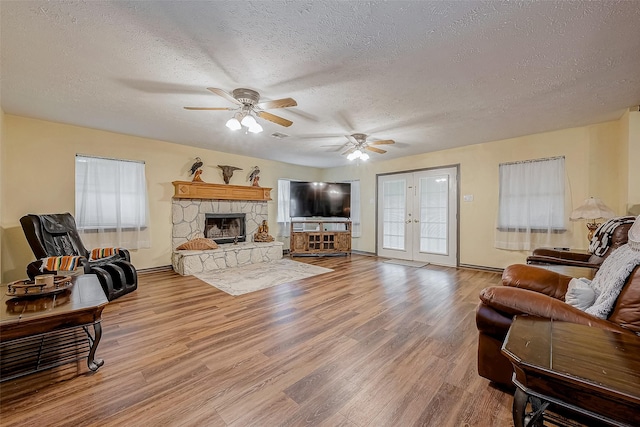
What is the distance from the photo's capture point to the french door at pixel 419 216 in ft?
17.4

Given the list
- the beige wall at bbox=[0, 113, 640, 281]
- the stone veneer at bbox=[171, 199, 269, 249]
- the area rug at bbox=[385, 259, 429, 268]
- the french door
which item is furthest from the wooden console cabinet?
the beige wall at bbox=[0, 113, 640, 281]

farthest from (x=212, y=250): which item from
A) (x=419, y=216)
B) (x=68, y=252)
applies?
(x=419, y=216)

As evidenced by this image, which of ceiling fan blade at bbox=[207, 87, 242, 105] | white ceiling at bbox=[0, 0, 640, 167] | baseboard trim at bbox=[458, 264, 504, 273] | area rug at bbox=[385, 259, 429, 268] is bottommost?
area rug at bbox=[385, 259, 429, 268]

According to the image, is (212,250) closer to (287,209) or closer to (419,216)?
(287,209)

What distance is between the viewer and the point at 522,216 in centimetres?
437

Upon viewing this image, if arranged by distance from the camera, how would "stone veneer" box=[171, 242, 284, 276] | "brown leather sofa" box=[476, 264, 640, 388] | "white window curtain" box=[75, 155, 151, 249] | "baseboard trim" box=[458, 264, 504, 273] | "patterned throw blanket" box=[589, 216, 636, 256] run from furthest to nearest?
"baseboard trim" box=[458, 264, 504, 273], "stone veneer" box=[171, 242, 284, 276], "white window curtain" box=[75, 155, 151, 249], "patterned throw blanket" box=[589, 216, 636, 256], "brown leather sofa" box=[476, 264, 640, 388]

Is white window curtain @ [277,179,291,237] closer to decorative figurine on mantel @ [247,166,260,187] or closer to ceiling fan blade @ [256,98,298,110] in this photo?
decorative figurine on mantel @ [247,166,260,187]

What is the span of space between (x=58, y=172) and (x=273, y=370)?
4439 millimetres

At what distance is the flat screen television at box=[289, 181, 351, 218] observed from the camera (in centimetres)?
658

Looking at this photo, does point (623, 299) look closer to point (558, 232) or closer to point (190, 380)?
point (190, 380)

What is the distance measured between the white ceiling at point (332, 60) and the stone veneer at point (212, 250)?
1988 millimetres

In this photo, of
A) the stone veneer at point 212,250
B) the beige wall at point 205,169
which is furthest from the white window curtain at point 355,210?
the stone veneer at point 212,250

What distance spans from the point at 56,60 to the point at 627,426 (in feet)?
13.1

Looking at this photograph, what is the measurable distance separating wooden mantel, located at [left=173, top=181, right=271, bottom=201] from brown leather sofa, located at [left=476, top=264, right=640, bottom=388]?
500cm
